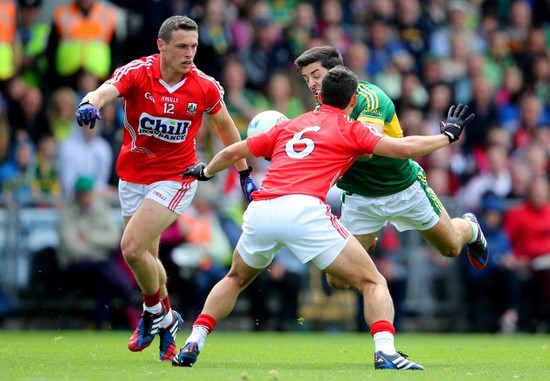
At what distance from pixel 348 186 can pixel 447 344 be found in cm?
322

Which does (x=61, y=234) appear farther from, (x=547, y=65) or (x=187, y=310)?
(x=547, y=65)

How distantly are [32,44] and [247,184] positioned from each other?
23.0ft

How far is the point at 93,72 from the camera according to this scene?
53.4ft

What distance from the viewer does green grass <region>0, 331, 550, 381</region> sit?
Result: 28.8ft

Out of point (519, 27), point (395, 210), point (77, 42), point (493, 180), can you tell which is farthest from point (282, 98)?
point (395, 210)

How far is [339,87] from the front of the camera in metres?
9.29

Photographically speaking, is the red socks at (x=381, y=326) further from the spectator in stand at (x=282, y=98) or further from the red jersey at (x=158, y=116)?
the spectator in stand at (x=282, y=98)

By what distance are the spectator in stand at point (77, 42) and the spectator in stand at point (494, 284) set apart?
5.42 m

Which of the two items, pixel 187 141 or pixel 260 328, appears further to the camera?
pixel 260 328

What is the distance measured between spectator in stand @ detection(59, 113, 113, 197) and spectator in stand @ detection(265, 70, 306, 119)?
8.44 ft

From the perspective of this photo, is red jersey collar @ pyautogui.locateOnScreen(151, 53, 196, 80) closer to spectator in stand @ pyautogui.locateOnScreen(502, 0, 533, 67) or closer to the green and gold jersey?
the green and gold jersey

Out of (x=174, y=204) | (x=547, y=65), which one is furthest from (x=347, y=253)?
(x=547, y=65)

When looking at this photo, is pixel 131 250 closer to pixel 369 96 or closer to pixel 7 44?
pixel 369 96

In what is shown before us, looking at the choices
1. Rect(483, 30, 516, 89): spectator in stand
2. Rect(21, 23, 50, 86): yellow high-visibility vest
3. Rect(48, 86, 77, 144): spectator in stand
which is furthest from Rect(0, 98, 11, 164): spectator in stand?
Rect(483, 30, 516, 89): spectator in stand
